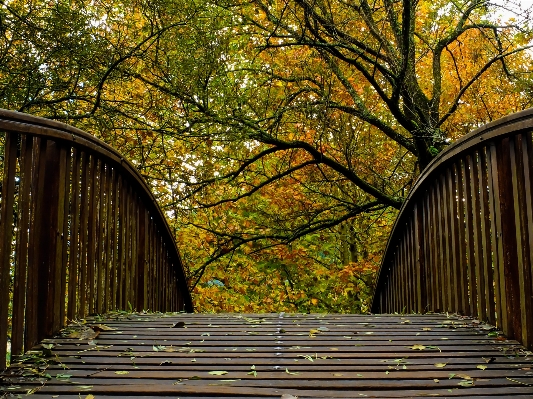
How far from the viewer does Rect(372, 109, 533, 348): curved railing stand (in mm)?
2682

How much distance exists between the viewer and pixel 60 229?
289 cm

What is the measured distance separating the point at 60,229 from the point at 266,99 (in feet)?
15.2

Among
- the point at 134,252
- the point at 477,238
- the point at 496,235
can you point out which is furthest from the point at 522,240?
the point at 134,252

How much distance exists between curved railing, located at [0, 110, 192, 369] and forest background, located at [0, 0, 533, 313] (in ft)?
3.81

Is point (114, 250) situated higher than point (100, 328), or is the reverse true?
point (114, 250)

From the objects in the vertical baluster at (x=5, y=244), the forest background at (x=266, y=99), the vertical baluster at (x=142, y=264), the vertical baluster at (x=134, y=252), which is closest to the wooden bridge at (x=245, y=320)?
the vertical baluster at (x=5, y=244)

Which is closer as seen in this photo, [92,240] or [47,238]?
[47,238]

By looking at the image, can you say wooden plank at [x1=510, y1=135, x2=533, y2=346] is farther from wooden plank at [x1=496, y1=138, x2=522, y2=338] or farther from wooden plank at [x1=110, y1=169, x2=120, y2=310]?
wooden plank at [x1=110, y1=169, x2=120, y2=310]

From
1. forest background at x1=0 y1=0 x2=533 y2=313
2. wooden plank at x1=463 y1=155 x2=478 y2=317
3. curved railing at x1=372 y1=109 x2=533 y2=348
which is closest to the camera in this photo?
curved railing at x1=372 y1=109 x2=533 y2=348

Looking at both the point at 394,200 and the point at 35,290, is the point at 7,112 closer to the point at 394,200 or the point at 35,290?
the point at 35,290

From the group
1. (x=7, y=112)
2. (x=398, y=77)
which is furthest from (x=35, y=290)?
(x=398, y=77)

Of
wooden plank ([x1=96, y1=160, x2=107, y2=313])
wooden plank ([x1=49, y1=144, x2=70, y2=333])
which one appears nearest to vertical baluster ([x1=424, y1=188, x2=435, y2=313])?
wooden plank ([x1=96, y1=160, x2=107, y2=313])

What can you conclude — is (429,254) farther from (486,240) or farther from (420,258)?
(486,240)

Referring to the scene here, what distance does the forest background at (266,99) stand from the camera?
5004 mm
